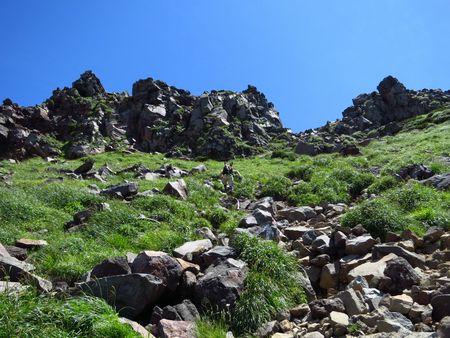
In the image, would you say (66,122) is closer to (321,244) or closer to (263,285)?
(321,244)

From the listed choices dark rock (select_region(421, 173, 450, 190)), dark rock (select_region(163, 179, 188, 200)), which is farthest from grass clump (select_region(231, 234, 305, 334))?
dark rock (select_region(421, 173, 450, 190))

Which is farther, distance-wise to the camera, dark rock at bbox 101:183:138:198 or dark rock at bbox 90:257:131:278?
dark rock at bbox 101:183:138:198

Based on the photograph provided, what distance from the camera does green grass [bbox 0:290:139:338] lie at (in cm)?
486

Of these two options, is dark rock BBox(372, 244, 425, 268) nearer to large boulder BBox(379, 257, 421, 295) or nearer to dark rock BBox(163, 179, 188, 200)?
large boulder BBox(379, 257, 421, 295)

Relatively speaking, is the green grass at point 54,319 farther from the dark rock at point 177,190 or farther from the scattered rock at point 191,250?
the dark rock at point 177,190

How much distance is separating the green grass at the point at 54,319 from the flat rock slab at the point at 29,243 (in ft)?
13.7

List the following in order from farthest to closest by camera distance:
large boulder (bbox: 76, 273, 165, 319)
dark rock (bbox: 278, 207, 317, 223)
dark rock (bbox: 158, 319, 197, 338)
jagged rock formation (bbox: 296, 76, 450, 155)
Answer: jagged rock formation (bbox: 296, 76, 450, 155)
dark rock (bbox: 278, 207, 317, 223)
large boulder (bbox: 76, 273, 165, 319)
dark rock (bbox: 158, 319, 197, 338)

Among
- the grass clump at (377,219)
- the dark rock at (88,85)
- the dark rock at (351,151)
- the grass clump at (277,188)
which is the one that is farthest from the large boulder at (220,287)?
the dark rock at (88,85)

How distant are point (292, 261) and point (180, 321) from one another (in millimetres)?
3045

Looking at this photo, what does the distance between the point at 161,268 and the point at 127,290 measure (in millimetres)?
756

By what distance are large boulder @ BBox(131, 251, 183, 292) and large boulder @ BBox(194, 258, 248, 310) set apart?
1.32ft

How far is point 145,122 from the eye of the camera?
201 ft

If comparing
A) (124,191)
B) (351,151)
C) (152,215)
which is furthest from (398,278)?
(351,151)

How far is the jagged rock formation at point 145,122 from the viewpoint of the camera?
49.6 meters
